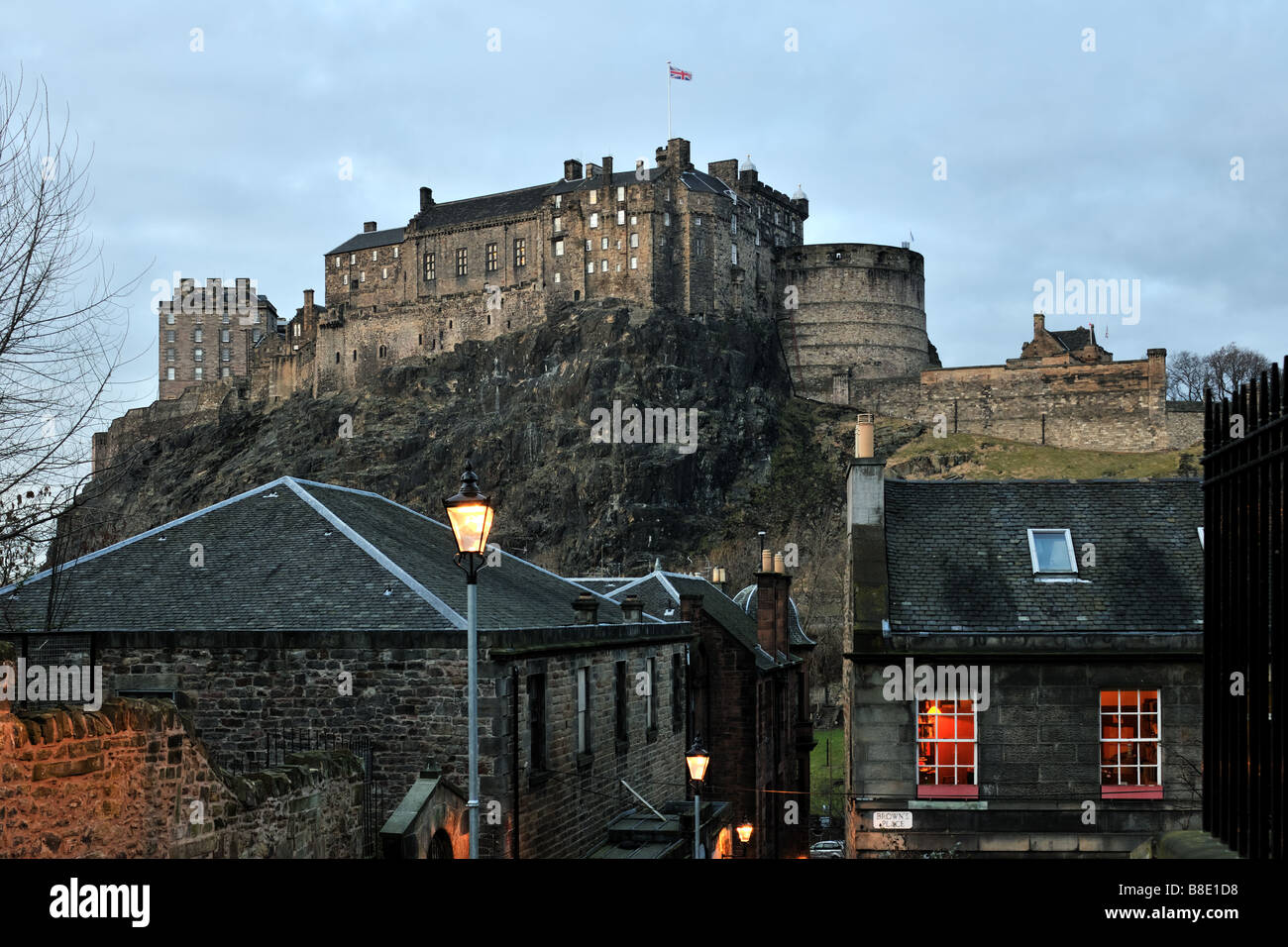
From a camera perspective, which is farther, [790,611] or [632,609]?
[790,611]

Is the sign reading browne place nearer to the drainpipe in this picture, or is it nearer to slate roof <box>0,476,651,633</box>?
the drainpipe

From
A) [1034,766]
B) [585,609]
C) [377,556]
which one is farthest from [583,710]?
[1034,766]

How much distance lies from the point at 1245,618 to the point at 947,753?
10.8 m

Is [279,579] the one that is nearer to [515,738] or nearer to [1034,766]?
[515,738]

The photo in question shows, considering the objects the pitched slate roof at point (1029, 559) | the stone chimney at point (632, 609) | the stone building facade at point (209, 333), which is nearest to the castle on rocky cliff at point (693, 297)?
the stone building facade at point (209, 333)

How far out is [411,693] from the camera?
14805mm

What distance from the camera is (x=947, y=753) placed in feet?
52.0

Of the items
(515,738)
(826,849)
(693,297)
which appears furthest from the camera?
(693,297)

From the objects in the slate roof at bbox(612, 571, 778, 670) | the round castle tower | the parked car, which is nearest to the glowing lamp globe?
the slate roof at bbox(612, 571, 778, 670)

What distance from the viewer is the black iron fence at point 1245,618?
5.13m

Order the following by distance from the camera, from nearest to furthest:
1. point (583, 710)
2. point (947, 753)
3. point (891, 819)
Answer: point (891, 819) → point (947, 753) → point (583, 710)
